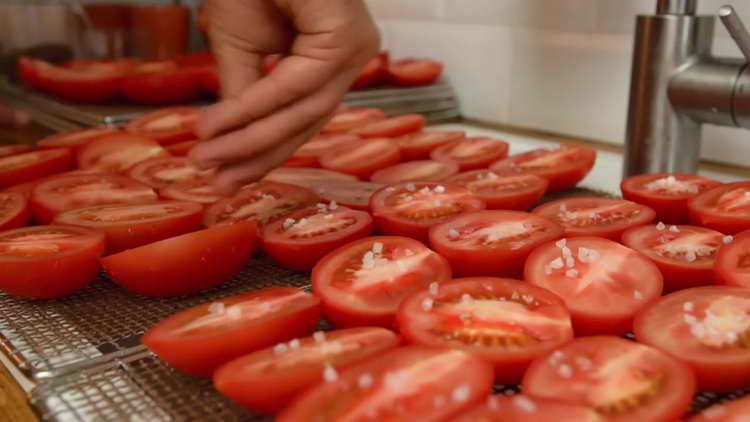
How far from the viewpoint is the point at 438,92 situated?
170cm

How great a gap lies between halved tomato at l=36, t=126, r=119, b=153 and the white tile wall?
0.78 m

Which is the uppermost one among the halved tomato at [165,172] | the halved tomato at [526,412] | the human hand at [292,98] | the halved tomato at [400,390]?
the human hand at [292,98]

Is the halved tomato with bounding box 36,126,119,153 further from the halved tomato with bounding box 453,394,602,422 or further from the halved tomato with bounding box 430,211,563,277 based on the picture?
the halved tomato with bounding box 453,394,602,422

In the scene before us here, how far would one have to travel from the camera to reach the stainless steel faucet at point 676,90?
39.6 inches

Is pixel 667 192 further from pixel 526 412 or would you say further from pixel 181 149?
pixel 181 149

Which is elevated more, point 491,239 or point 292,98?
point 292,98

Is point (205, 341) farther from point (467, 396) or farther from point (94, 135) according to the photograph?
point (94, 135)

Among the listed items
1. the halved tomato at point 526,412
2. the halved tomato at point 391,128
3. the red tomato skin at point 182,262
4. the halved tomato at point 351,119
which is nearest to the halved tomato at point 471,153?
the halved tomato at point 391,128

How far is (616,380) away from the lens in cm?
50

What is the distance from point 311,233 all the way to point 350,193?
0.19 m

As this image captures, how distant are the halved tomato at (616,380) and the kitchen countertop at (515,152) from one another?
1.20 feet

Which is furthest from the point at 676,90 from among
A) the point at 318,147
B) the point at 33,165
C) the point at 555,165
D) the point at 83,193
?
the point at 33,165

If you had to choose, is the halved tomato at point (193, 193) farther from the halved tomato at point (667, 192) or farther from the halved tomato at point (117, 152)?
the halved tomato at point (667, 192)

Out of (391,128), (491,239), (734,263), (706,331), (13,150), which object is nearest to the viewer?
(706,331)
